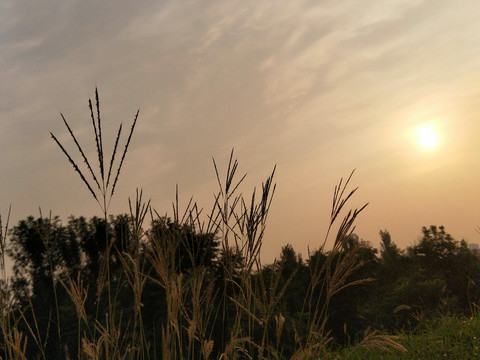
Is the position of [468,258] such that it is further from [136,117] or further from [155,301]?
[136,117]

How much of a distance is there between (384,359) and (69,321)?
21119mm

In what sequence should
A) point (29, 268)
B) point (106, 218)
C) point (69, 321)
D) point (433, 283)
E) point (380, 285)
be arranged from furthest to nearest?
point (29, 268) → point (380, 285) → point (69, 321) → point (433, 283) → point (106, 218)

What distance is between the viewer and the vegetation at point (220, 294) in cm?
239

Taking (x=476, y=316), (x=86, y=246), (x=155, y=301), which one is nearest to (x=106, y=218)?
(x=476, y=316)

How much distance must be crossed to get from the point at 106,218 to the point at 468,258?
85.2 ft

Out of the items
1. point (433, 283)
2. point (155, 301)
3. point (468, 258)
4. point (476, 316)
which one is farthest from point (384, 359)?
point (468, 258)

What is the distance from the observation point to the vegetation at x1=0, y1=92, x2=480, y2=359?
2.39 metres

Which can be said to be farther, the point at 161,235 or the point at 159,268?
the point at 161,235

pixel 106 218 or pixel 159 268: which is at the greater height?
pixel 106 218

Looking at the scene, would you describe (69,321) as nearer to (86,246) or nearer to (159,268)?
(86,246)

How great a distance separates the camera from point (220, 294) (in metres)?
19.7

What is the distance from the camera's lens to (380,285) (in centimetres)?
2683

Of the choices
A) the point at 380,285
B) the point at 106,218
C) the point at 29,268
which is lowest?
the point at 380,285

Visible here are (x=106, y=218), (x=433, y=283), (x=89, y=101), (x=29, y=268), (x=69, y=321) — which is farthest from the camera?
(x=29, y=268)
